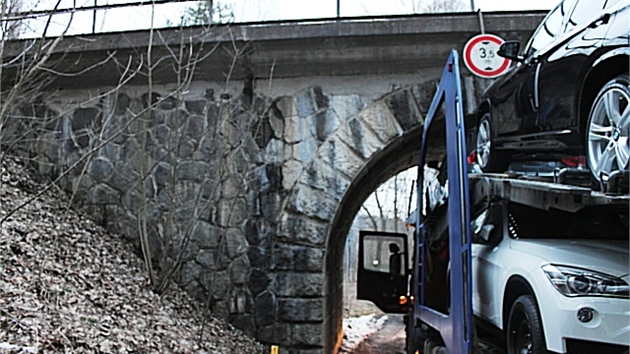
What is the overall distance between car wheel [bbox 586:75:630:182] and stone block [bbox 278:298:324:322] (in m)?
4.21

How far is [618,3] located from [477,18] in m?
3.77

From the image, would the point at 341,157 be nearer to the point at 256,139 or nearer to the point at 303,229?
the point at 303,229

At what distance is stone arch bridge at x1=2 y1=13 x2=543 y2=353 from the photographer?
6504 millimetres

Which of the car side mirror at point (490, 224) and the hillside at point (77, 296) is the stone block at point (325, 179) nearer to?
the hillside at point (77, 296)

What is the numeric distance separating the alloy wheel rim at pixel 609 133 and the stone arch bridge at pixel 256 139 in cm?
375

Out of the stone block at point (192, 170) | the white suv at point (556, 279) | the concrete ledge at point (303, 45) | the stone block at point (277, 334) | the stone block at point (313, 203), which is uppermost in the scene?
the concrete ledge at point (303, 45)

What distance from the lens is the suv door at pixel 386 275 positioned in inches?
259

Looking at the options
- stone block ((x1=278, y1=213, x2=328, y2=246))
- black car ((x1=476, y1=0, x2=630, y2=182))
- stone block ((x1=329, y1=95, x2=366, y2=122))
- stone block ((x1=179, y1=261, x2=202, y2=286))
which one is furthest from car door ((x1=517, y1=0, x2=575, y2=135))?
stone block ((x1=179, y1=261, x2=202, y2=286))

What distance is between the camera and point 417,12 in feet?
21.4

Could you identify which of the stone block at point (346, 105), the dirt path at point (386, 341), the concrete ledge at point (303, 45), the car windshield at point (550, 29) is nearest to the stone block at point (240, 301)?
the stone block at point (346, 105)

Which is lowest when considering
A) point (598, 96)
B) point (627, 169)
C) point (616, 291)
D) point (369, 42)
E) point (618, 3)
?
point (616, 291)

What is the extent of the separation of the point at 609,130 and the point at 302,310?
447 centimetres

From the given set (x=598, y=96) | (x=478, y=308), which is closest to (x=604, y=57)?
(x=598, y=96)

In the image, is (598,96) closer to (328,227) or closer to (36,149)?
(328,227)
